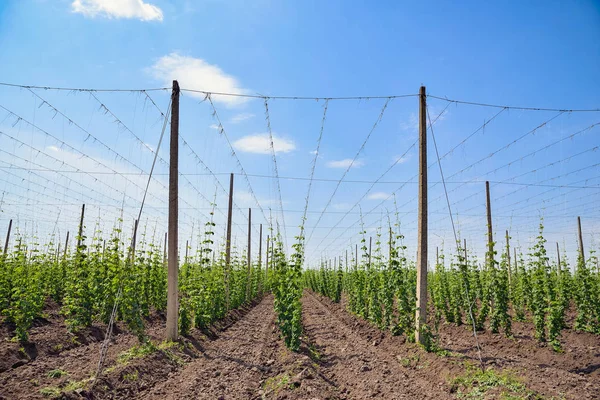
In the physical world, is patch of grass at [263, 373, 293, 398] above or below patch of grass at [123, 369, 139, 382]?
below

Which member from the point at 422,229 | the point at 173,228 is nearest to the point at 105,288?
the point at 173,228

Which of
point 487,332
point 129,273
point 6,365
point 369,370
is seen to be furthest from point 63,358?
point 487,332

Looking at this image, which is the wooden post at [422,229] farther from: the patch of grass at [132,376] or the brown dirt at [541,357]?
the patch of grass at [132,376]

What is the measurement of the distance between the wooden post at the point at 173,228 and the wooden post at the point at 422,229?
18.5 feet

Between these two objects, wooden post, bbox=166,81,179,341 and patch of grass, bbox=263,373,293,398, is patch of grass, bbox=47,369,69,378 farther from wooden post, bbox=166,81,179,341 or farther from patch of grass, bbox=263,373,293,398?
patch of grass, bbox=263,373,293,398

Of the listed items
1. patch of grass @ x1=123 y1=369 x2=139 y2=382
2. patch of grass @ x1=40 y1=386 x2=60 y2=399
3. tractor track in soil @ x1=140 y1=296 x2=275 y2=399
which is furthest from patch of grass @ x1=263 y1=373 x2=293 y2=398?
patch of grass @ x1=40 y1=386 x2=60 y2=399

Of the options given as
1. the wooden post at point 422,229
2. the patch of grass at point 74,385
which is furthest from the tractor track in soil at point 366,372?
the patch of grass at point 74,385

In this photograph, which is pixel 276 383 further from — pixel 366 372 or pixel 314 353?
pixel 314 353

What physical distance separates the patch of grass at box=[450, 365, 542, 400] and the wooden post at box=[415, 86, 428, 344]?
85.3 inches

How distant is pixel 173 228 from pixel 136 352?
2.87 meters

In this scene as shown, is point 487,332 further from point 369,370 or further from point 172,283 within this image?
point 172,283

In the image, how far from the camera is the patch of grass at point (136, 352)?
24.3ft

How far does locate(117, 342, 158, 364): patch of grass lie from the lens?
7395 millimetres

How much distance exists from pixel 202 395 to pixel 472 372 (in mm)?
4426
